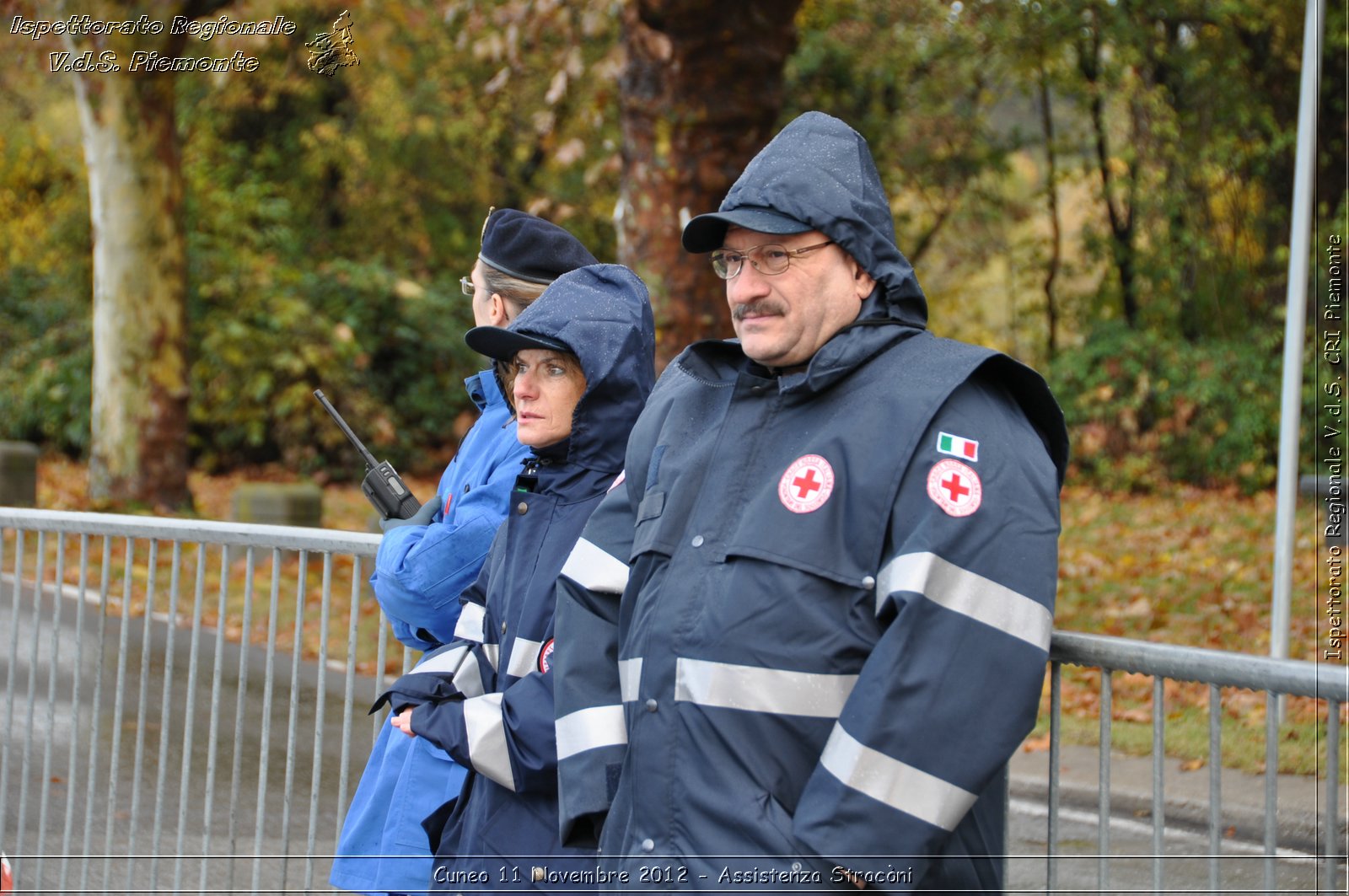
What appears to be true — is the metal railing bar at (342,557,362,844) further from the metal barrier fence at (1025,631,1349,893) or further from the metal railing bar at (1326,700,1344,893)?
the metal railing bar at (1326,700,1344,893)

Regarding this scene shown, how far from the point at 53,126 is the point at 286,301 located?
9.67 meters

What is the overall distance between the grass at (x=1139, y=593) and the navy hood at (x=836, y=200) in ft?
3.17

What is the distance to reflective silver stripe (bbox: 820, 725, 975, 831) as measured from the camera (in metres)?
2.07

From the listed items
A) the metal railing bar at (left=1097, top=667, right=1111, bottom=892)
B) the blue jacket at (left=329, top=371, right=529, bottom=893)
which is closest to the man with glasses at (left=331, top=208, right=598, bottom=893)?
the blue jacket at (left=329, top=371, right=529, bottom=893)

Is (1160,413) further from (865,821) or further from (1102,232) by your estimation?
(865,821)

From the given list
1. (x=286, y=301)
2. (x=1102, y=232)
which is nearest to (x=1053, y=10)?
(x=1102, y=232)

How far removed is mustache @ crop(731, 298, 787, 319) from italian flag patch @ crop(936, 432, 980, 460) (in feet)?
1.27

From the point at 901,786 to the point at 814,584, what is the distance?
1.09 ft

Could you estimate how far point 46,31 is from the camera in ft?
41.8

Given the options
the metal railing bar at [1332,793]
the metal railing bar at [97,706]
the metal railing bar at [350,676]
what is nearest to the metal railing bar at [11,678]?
the metal railing bar at [97,706]

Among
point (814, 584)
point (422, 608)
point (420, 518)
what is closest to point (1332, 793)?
point (814, 584)

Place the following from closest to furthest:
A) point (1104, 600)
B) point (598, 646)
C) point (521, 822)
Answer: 1. point (598, 646)
2. point (521, 822)
3. point (1104, 600)

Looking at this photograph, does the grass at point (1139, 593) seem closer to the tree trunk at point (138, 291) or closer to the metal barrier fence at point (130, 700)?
the metal barrier fence at point (130, 700)

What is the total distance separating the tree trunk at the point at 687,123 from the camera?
768 cm
